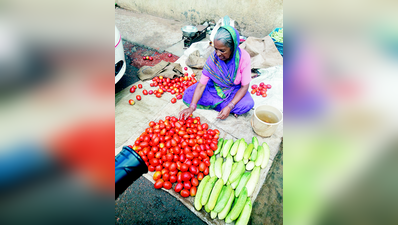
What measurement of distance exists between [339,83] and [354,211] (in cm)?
62

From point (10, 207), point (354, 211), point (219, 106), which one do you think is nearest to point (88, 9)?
point (10, 207)

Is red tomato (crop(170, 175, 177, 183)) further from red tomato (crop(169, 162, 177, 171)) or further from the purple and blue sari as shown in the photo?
the purple and blue sari

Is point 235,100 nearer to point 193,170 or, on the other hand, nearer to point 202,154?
point 202,154

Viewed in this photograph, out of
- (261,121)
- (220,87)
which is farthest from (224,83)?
(261,121)

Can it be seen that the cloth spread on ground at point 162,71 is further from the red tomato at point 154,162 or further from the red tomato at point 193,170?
the red tomato at point 193,170

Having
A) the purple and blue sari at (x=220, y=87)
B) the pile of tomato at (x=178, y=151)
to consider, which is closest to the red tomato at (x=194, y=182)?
the pile of tomato at (x=178, y=151)

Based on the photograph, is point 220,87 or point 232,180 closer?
point 232,180

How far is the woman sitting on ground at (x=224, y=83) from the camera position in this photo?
8.04 feet

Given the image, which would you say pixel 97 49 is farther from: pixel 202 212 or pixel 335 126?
pixel 202 212

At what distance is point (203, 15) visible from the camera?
649cm

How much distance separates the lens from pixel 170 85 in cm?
394

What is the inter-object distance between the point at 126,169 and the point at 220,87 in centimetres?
228

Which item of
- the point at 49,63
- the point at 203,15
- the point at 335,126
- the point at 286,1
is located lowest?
the point at 203,15

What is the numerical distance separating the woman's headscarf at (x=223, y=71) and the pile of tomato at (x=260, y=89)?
3.11 feet
